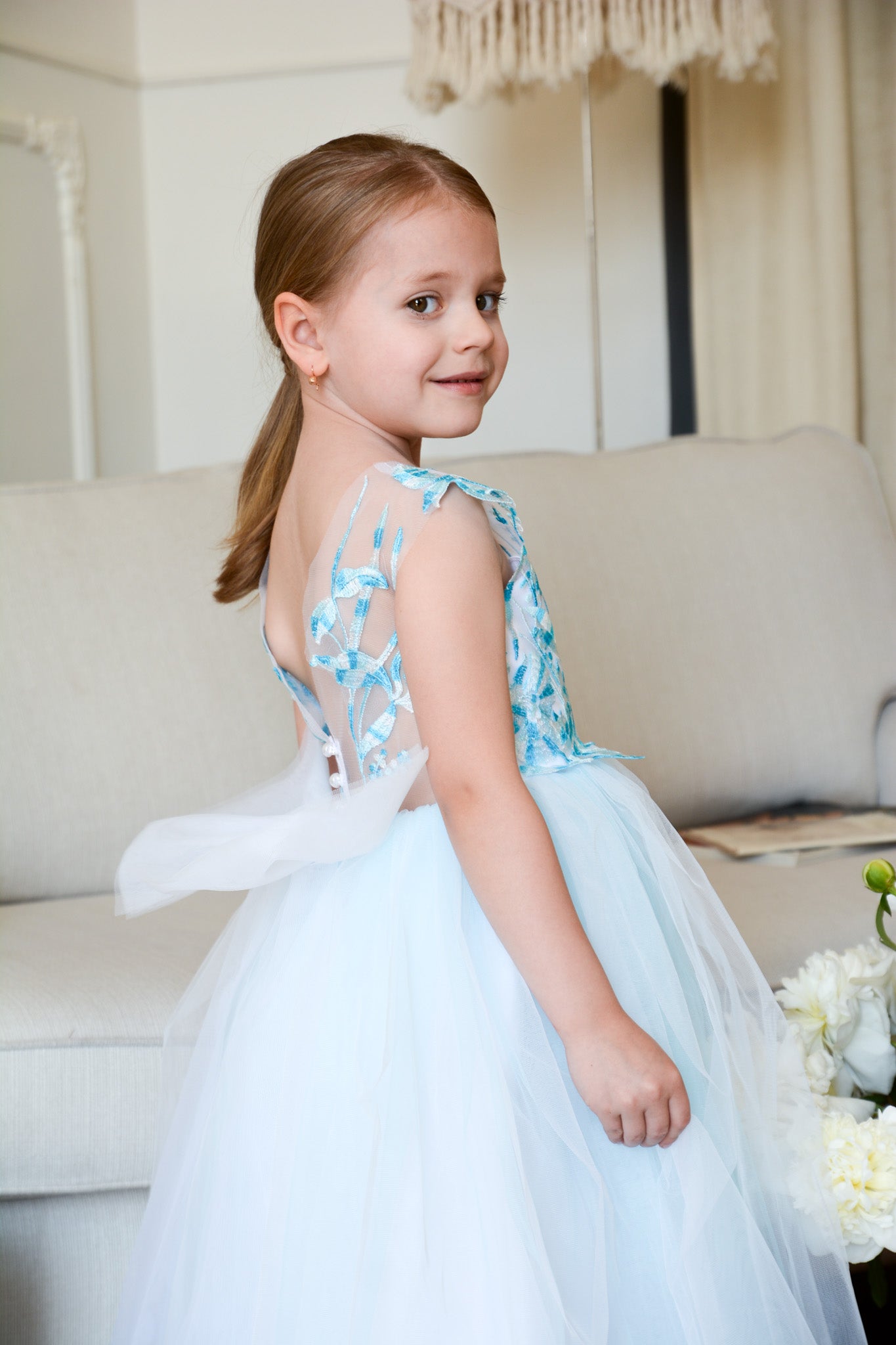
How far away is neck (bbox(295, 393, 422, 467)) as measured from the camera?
982mm

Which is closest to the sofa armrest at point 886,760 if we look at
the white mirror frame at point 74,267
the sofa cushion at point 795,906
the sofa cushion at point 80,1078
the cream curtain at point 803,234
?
the sofa cushion at point 795,906

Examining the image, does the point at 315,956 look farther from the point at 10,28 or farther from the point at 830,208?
the point at 10,28

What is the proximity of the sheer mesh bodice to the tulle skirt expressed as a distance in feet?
0.14

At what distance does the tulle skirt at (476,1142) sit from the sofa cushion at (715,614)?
835mm

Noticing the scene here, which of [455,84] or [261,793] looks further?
[455,84]

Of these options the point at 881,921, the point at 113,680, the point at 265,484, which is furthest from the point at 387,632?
the point at 113,680

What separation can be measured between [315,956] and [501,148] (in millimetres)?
2441

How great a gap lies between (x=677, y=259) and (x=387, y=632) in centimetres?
229

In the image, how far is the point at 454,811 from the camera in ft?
2.81

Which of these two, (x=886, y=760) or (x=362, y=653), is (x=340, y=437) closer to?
(x=362, y=653)

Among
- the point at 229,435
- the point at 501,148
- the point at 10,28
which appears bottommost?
the point at 229,435

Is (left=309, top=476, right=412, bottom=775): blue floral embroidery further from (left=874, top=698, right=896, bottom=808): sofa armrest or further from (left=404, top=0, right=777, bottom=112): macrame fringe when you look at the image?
(left=404, top=0, right=777, bottom=112): macrame fringe

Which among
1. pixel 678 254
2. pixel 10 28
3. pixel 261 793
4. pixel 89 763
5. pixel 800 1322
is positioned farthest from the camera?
pixel 678 254

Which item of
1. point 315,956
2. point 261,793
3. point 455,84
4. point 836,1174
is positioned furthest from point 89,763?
point 455,84
